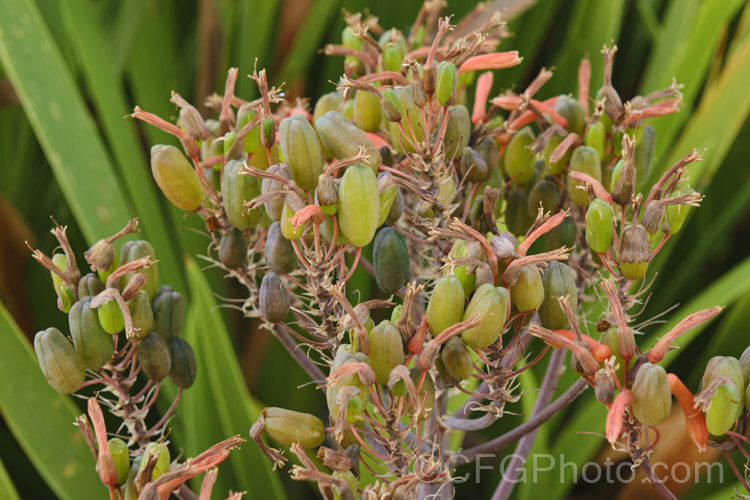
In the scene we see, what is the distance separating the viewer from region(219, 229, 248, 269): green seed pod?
38 cm

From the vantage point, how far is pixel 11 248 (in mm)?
789

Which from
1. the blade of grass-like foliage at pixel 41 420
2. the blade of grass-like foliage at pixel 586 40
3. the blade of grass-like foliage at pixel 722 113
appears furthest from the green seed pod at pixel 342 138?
the blade of grass-like foliage at pixel 586 40

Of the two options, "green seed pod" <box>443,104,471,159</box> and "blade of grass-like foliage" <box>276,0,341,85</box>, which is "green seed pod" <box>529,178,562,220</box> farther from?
"blade of grass-like foliage" <box>276,0,341,85</box>

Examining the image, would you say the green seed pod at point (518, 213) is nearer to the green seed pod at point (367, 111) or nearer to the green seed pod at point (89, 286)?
the green seed pod at point (367, 111)

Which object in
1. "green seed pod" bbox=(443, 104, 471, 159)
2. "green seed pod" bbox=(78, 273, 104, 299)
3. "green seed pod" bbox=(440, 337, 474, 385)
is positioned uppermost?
"green seed pod" bbox=(443, 104, 471, 159)

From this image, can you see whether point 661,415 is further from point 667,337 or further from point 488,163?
point 488,163

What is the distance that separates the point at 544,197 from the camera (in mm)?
422

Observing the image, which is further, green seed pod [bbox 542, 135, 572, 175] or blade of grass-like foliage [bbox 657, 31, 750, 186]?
blade of grass-like foliage [bbox 657, 31, 750, 186]

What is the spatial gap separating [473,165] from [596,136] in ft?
0.24

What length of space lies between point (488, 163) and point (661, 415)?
160 millimetres

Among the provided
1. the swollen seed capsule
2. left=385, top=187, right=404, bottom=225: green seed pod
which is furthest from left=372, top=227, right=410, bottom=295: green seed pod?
the swollen seed capsule

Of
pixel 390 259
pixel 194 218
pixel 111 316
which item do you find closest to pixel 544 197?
pixel 390 259

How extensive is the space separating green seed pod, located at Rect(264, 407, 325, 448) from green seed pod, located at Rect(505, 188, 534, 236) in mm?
175

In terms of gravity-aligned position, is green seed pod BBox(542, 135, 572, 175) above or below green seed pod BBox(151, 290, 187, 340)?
above
